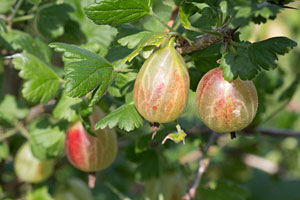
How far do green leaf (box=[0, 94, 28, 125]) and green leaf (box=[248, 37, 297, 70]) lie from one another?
97 centimetres

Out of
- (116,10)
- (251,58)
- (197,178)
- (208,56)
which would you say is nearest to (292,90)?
(197,178)

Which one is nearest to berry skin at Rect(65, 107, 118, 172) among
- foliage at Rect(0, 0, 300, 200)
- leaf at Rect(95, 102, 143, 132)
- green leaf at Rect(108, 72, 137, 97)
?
foliage at Rect(0, 0, 300, 200)

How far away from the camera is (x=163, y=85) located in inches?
31.2

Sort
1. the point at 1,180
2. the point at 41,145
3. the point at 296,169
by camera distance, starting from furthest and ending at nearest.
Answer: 1. the point at 296,169
2. the point at 1,180
3. the point at 41,145

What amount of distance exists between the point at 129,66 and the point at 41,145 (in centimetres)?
52

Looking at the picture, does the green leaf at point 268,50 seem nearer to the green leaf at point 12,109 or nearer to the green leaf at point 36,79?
the green leaf at point 36,79

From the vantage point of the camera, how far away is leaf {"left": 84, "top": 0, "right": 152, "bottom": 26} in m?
0.85

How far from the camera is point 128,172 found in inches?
90.2

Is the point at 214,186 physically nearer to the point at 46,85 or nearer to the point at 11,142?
the point at 46,85

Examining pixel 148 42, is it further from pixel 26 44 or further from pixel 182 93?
pixel 26 44

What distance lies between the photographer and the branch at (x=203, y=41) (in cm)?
83

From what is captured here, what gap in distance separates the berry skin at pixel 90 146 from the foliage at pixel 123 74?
0.16 ft

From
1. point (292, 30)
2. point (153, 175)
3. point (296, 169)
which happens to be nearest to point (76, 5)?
point (153, 175)

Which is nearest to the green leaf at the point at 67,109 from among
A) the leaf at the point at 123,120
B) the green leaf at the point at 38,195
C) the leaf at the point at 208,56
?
the leaf at the point at 123,120
